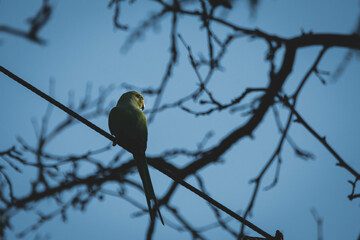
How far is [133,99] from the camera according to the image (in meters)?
3.67

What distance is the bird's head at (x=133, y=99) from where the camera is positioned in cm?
357

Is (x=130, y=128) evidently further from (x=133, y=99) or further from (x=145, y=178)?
(x=133, y=99)

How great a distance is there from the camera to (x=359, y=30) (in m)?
2.68

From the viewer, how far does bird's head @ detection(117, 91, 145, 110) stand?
3.57 meters

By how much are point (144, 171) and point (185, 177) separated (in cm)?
193

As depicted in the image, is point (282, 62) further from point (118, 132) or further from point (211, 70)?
point (118, 132)

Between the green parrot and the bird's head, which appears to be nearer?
the green parrot

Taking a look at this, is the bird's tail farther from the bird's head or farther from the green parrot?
the bird's head

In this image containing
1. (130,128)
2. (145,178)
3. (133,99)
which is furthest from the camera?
(133,99)

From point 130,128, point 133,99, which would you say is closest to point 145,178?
point 130,128

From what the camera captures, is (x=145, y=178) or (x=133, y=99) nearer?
(x=145, y=178)

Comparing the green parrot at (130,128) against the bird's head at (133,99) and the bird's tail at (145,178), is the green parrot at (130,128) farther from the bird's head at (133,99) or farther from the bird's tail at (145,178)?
the bird's head at (133,99)

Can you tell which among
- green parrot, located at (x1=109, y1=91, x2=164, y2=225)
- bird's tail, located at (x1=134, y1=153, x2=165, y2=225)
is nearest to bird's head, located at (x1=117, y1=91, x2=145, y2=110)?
green parrot, located at (x1=109, y1=91, x2=164, y2=225)

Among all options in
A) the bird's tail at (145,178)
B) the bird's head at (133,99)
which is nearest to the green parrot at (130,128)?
the bird's tail at (145,178)
